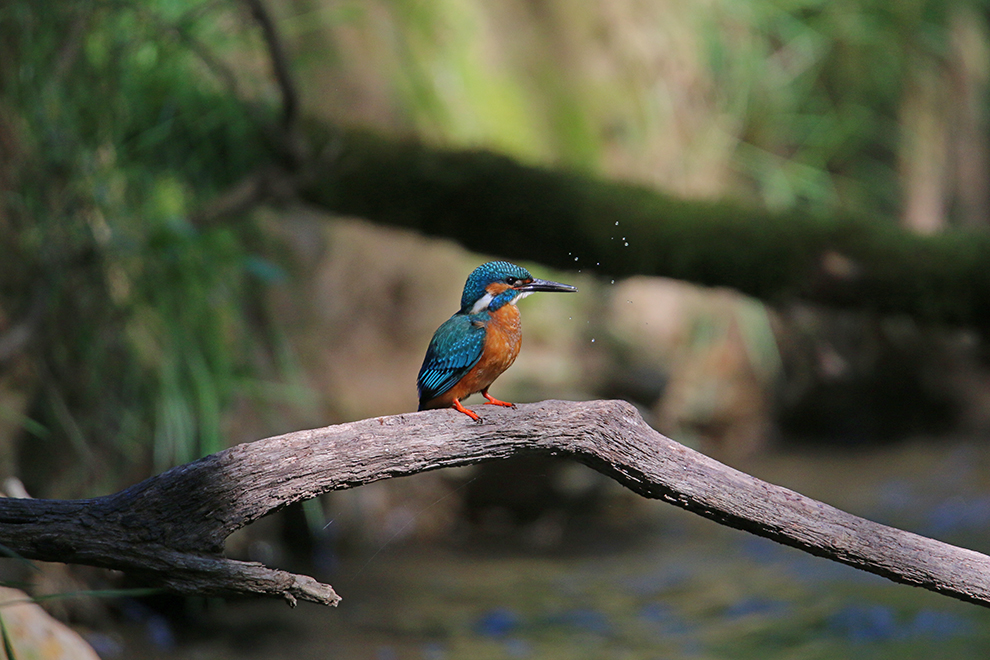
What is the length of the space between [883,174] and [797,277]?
4.03 metres

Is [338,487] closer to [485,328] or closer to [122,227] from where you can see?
[485,328]

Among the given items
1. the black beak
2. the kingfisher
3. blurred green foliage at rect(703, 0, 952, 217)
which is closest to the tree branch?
the kingfisher

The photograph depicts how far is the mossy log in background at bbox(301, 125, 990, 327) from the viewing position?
114 inches

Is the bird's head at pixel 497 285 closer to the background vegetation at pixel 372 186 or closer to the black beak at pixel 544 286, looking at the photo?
the black beak at pixel 544 286

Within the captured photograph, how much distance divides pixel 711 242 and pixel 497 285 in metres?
1.76

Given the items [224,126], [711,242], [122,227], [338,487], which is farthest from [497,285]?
[224,126]

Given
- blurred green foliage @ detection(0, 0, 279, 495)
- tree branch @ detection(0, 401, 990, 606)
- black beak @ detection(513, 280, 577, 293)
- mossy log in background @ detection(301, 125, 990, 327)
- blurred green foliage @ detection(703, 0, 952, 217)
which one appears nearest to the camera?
black beak @ detection(513, 280, 577, 293)

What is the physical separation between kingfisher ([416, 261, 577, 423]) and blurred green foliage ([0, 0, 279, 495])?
1.77m

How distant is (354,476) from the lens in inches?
55.9

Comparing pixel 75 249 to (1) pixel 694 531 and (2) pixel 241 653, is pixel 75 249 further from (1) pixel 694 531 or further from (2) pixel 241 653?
(1) pixel 694 531

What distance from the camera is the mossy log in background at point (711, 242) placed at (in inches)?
114

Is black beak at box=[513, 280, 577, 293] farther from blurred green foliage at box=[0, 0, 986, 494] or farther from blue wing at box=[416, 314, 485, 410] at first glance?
blurred green foliage at box=[0, 0, 986, 494]

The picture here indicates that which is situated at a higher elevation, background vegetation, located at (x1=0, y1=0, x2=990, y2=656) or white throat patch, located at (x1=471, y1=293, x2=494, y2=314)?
background vegetation, located at (x1=0, y1=0, x2=990, y2=656)

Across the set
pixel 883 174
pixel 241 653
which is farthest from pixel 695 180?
pixel 241 653
